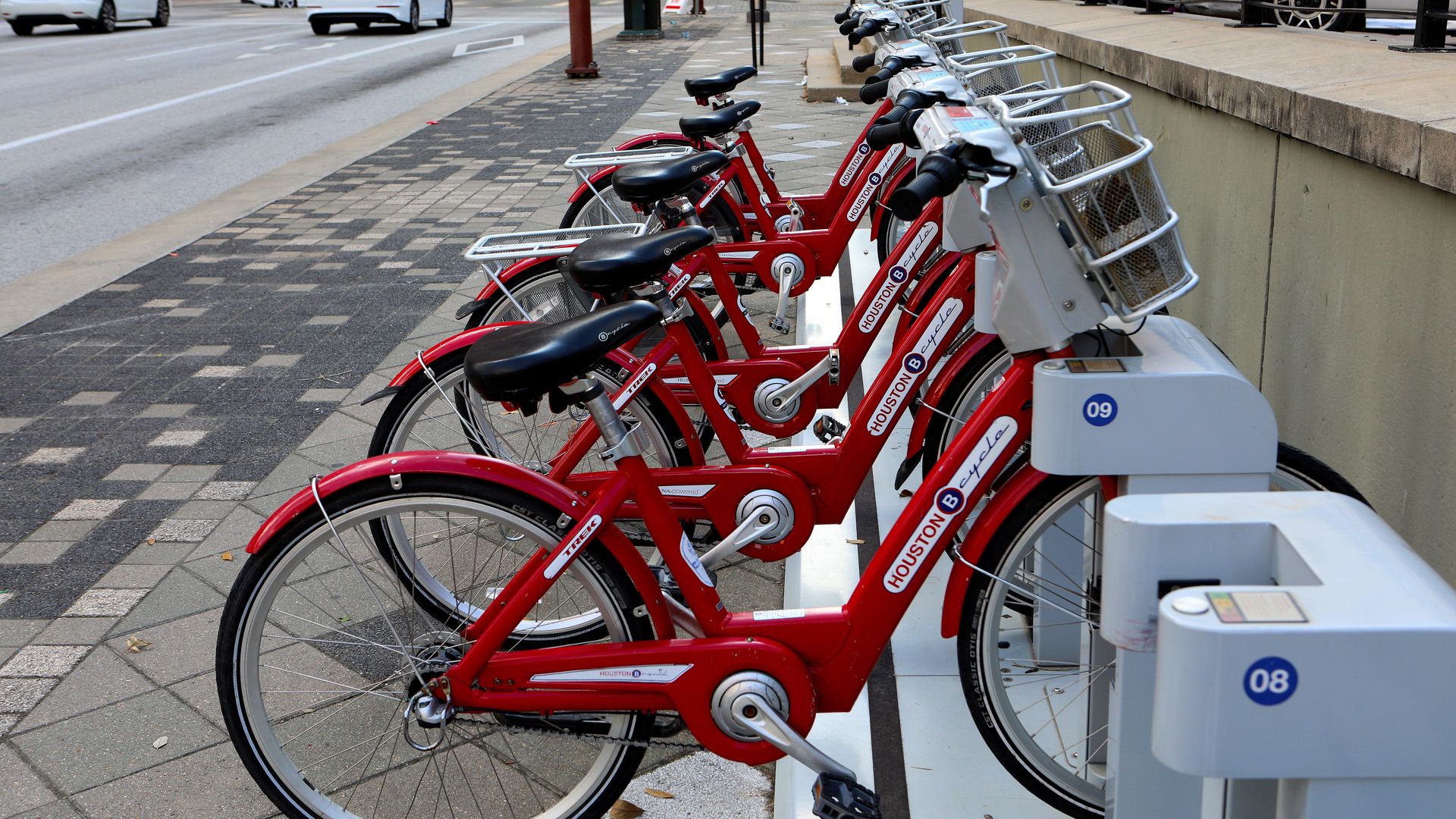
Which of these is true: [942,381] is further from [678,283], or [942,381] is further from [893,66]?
[893,66]

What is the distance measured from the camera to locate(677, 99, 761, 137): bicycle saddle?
16.5 ft

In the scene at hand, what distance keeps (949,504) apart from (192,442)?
3432 millimetres

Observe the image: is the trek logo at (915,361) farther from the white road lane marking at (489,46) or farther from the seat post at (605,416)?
the white road lane marking at (489,46)

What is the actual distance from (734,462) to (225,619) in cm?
142

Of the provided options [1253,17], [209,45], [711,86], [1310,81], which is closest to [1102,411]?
[1310,81]

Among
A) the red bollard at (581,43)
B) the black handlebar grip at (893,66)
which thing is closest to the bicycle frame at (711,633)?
the black handlebar grip at (893,66)

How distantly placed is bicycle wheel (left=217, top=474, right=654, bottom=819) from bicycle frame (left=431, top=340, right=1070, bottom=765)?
5 centimetres

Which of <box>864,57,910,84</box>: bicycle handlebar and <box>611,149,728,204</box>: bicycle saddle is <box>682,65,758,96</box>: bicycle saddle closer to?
<box>864,57,910,84</box>: bicycle handlebar

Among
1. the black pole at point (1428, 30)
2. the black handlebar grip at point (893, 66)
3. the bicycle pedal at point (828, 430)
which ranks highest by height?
the black pole at point (1428, 30)

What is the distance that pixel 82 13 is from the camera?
23.2m

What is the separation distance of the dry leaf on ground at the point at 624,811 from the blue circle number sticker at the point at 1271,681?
1705 mm

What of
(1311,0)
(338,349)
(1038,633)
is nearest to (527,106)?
(338,349)

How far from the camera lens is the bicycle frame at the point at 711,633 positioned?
2.35m

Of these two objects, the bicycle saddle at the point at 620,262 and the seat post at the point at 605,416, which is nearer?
the seat post at the point at 605,416
